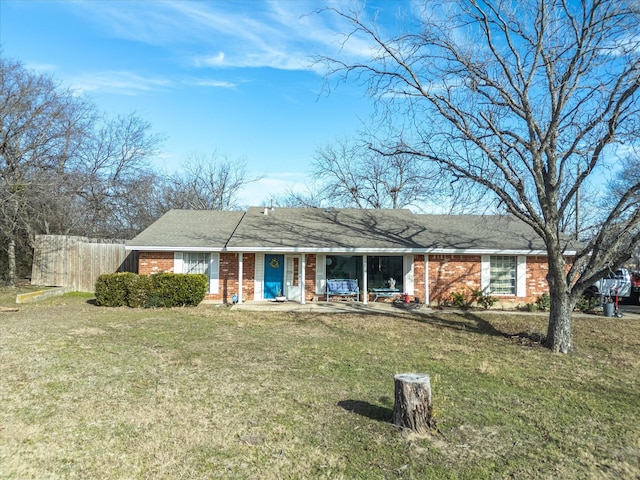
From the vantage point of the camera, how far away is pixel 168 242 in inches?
632

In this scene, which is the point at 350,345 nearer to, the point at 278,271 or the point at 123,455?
the point at 123,455

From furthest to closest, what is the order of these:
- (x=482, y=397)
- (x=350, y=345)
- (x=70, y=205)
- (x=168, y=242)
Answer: (x=70, y=205)
(x=168, y=242)
(x=350, y=345)
(x=482, y=397)

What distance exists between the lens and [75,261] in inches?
766

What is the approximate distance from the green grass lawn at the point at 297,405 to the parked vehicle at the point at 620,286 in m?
7.81

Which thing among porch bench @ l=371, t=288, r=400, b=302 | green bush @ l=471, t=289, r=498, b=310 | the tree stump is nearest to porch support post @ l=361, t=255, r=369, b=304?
porch bench @ l=371, t=288, r=400, b=302

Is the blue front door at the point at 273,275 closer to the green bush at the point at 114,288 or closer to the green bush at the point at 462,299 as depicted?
the green bush at the point at 114,288

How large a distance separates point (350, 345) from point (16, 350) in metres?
6.51

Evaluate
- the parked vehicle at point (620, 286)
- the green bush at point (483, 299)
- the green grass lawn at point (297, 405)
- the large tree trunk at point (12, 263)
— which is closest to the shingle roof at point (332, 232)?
→ the green bush at point (483, 299)

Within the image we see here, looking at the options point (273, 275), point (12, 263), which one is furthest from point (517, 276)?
point (12, 263)

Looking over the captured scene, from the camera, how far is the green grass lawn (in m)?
4.16

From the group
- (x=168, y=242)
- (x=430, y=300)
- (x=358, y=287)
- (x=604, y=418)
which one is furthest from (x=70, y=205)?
(x=604, y=418)

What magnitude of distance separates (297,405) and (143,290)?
413 inches

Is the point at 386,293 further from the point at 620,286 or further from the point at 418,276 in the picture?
the point at 620,286

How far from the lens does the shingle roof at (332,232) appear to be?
15.9 meters
